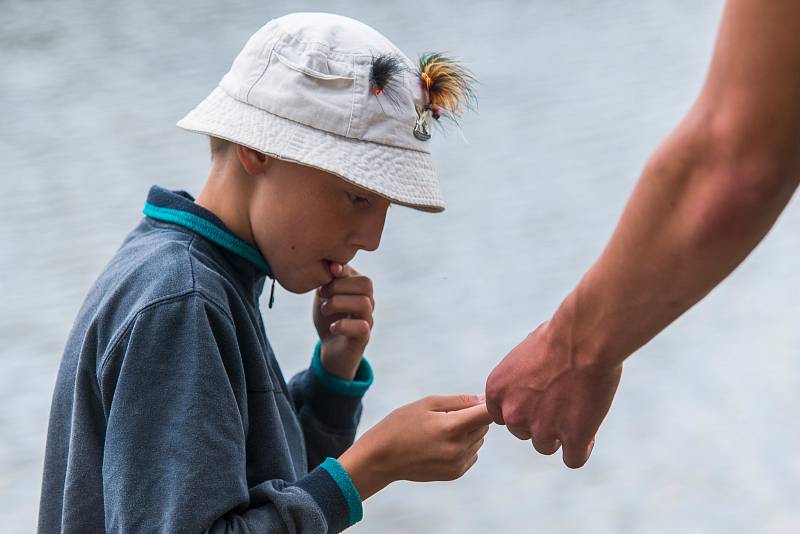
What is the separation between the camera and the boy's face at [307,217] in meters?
1.12

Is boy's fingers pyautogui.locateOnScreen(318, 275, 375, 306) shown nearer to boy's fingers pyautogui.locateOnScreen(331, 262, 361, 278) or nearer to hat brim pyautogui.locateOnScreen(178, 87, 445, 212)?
boy's fingers pyautogui.locateOnScreen(331, 262, 361, 278)

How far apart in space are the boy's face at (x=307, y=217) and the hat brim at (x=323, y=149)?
0.13 feet

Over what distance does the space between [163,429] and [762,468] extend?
147cm

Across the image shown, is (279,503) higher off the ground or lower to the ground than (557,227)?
higher

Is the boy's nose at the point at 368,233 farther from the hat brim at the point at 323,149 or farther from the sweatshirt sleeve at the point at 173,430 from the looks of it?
the sweatshirt sleeve at the point at 173,430

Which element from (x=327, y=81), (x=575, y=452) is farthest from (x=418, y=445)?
(x=327, y=81)

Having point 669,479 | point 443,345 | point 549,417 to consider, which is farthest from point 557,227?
point 549,417

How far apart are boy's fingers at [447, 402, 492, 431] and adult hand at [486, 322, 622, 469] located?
0.4 inches

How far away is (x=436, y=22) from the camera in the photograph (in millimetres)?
3287

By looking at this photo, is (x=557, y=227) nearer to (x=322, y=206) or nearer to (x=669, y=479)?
(x=669, y=479)

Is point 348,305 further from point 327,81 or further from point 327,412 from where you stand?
point 327,81

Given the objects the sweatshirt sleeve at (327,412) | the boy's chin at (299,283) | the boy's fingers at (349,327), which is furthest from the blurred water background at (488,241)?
the boy's chin at (299,283)

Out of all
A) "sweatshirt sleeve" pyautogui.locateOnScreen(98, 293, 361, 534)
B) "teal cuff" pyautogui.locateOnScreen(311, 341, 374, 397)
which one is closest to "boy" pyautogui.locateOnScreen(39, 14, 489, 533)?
"sweatshirt sleeve" pyautogui.locateOnScreen(98, 293, 361, 534)

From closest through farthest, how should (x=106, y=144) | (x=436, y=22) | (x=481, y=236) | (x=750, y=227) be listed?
(x=750, y=227)
(x=481, y=236)
(x=106, y=144)
(x=436, y=22)
